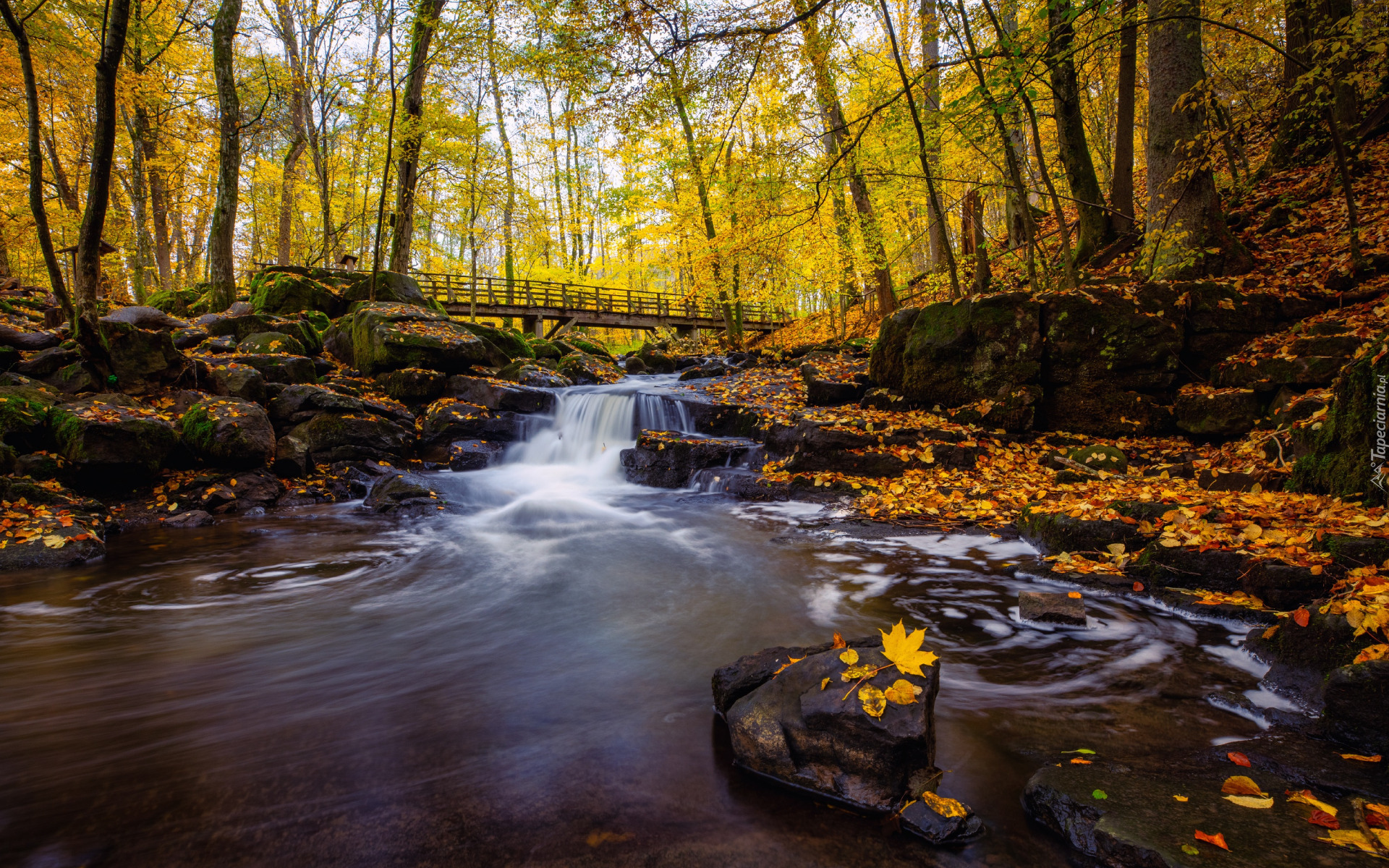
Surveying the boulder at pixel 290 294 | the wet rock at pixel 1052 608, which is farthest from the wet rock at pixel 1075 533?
the boulder at pixel 290 294

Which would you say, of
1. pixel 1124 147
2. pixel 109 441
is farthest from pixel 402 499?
pixel 1124 147

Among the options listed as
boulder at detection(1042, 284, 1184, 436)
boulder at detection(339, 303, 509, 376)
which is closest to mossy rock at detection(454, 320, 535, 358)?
boulder at detection(339, 303, 509, 376)

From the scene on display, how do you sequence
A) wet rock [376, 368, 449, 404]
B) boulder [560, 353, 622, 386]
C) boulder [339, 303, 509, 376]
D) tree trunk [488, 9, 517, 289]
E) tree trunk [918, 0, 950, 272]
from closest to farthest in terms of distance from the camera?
tree trunk [918, 0, 950, 272] → wet rock [376, 368, 449, 404] → boulder [339, 303, 509, 376] → boulder [560, 353, 622, 386] → tree trunk [488, 9, 517, 289]

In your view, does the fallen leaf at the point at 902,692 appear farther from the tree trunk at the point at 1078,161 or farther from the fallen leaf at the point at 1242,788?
the tree trunk at the point at 1078,161

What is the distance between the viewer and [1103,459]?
6.68 m

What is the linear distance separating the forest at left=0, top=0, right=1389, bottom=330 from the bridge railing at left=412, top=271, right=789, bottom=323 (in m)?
2.09

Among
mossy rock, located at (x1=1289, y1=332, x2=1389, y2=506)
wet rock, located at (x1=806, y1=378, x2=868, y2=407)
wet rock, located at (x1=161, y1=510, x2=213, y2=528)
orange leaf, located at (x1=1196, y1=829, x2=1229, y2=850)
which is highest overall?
wet rock, located at (x1=806, y1=378, x2=868, y2=407)

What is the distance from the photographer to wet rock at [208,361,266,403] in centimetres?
916

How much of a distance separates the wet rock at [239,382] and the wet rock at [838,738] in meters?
10.0

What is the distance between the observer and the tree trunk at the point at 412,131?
1341cm

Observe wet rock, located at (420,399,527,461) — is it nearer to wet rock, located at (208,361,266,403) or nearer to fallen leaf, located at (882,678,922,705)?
wet rock, located at (208,361,266,403)

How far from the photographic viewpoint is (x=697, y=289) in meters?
17.9

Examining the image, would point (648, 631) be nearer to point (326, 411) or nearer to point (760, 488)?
point (760, 488)

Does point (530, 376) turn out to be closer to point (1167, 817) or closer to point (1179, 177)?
point (1179, 177)
